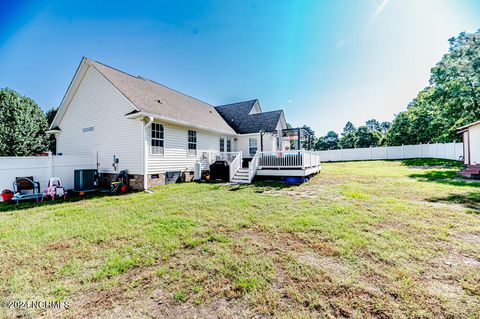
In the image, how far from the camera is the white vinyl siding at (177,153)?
9906 mm

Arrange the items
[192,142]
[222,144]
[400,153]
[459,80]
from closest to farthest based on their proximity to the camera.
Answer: [192,142] < [222,144] < [459,80] < [400,153]

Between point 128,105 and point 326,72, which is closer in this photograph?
point 128,105

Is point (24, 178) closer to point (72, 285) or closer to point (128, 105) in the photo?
point (128, 105)

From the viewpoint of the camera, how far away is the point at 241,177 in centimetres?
1082

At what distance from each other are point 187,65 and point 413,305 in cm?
1556

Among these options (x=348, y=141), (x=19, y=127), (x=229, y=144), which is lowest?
(x=229, y=144)

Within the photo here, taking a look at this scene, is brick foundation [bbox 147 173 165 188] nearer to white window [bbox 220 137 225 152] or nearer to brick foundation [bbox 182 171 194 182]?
brick foundation [bbox 182 171 194 182]

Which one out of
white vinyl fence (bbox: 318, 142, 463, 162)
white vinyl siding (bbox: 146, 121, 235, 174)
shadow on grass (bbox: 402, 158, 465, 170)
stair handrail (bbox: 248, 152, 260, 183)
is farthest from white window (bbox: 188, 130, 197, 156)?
white vinyl fence (bbox: 318, 142, 463, 162)

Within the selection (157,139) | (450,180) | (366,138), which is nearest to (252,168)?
(157,139)

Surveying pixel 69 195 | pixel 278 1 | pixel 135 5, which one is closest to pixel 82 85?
pixel 135 5

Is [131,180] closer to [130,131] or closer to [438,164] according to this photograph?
[130,131]

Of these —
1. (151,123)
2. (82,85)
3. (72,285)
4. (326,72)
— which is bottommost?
(72,285)

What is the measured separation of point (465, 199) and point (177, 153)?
38.9 ft

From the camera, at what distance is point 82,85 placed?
435 inches
